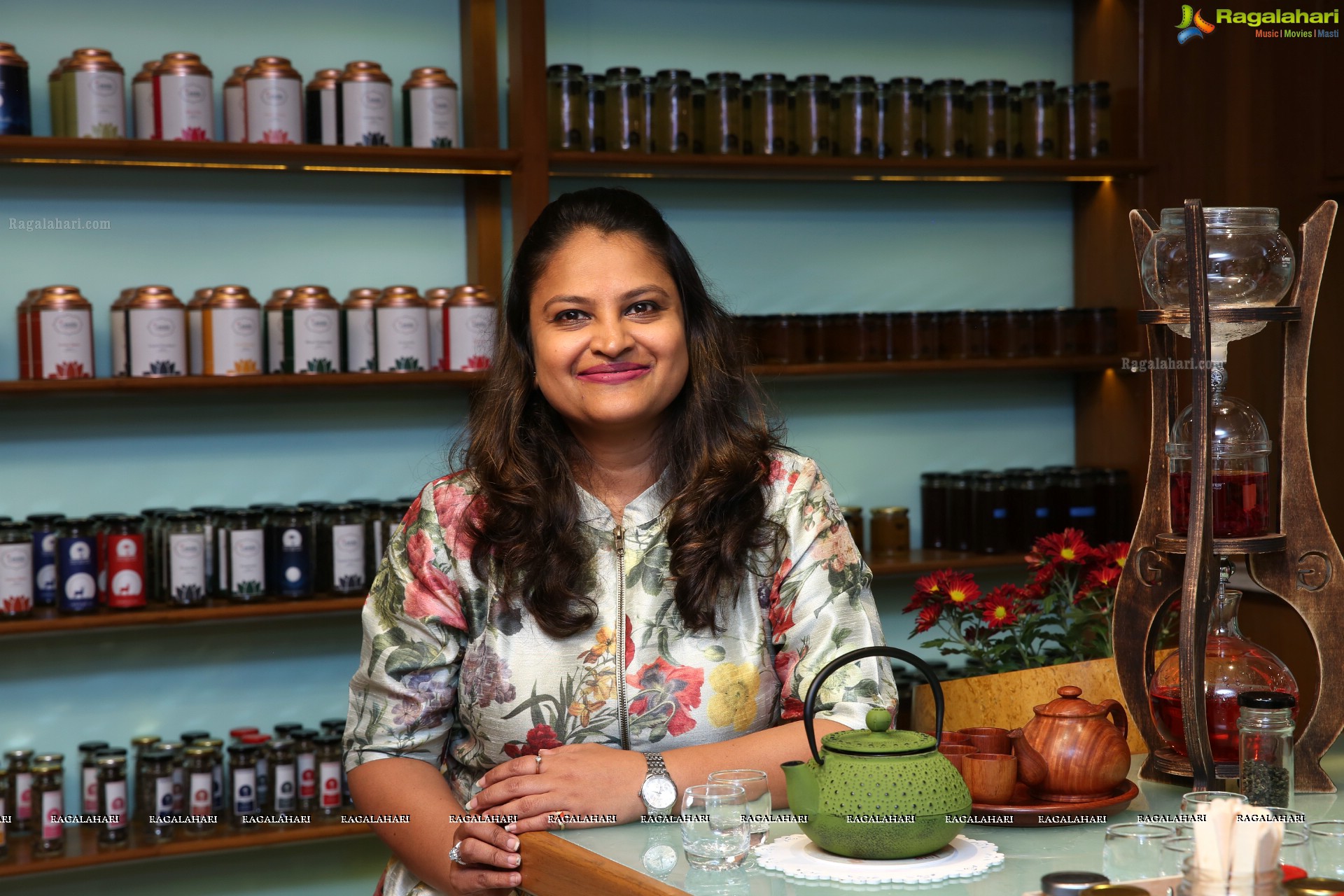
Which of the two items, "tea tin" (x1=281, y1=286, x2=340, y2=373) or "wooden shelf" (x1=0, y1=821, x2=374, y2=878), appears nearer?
"wooden shelf" (x1=0, y1=821, x2=374, y2=878)

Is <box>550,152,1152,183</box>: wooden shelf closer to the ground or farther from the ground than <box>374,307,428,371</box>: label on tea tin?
farther from the ground

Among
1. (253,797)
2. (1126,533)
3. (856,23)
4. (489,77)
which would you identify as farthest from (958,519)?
(253,797)

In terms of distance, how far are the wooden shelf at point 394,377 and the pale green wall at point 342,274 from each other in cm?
20

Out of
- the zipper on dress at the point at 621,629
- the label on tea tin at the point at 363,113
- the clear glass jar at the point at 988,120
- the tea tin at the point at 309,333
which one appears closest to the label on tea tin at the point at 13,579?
the tea tin at the point at 309,333

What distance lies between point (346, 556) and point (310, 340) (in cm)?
44

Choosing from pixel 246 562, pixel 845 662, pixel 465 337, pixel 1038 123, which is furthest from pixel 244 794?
pixel 1038 123

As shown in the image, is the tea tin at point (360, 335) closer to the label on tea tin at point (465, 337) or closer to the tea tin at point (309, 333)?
the tea tin at point (309, 333)

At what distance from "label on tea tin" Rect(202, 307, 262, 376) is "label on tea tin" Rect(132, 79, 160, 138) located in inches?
14.2

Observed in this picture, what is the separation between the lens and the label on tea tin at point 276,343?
9.12 ft

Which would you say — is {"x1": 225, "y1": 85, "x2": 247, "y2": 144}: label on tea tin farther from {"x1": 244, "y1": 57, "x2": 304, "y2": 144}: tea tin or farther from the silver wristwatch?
the silver wristwatch

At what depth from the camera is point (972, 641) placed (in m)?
2.00

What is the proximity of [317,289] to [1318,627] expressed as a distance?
2.05 metres

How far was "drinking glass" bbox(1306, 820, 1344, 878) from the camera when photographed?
3.19 feet

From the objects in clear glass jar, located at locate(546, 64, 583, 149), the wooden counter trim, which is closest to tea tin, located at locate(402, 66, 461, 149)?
clear glass jar, located at locate(546, 64, 583, 149)
